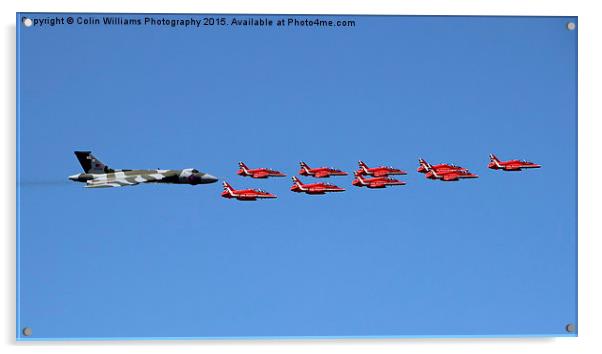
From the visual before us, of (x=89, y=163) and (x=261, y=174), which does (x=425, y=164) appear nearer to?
(x=261, y=174)

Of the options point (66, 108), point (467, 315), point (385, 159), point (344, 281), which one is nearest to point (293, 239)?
point (344, 281)

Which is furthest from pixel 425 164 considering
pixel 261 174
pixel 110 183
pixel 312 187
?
pixel 110 183

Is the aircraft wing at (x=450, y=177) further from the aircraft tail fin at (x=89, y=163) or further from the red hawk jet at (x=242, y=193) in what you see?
the aircraft tail fin at (x=89, y=163)

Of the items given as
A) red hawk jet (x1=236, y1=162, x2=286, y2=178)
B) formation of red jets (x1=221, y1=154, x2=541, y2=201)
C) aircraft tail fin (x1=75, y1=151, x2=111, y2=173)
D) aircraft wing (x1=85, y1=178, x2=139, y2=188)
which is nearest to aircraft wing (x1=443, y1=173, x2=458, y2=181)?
formation of red jets (x1=221, y1=154, x2=541, y2=201)

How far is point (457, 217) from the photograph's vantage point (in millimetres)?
4043

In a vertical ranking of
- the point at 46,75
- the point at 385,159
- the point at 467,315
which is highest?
the point at 46,75

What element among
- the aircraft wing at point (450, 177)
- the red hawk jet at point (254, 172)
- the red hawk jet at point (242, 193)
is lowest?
the red hawk jet at point (242, 193)

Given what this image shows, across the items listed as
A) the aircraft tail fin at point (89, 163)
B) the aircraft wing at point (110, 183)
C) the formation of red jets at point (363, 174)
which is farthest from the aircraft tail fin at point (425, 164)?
the aircraft tail fin at point (89, 163)

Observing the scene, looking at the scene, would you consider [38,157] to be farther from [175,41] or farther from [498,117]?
[498,117]

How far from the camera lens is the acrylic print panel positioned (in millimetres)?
3939

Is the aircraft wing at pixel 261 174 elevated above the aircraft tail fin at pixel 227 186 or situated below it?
above

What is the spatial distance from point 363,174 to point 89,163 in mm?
1310

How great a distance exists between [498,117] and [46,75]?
86.2 inches

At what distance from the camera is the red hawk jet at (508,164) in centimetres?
404
